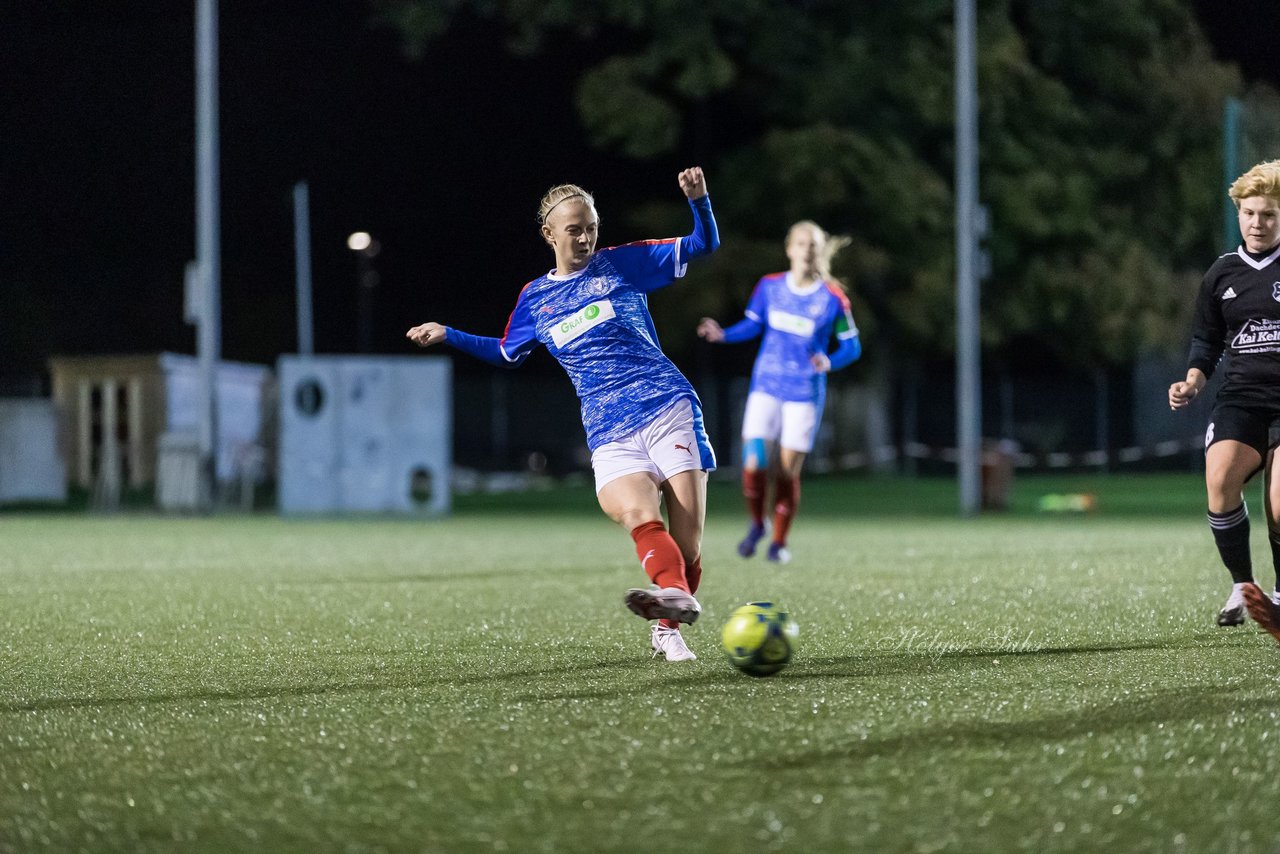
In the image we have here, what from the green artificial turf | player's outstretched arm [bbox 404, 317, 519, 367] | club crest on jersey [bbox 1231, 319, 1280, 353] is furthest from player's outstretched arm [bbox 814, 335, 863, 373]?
club crest on jersey [bbox 1231, 319, 1280, 353]

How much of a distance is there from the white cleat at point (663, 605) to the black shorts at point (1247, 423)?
96.8 inches

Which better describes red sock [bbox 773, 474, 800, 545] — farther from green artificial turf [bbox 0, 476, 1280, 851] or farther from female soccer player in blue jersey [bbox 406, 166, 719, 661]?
female soccer player in blue jersey [bbox 406, 166, 719, 661]

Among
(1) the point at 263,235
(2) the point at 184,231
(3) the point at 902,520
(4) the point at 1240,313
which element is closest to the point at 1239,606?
(4) the point at 1240,313

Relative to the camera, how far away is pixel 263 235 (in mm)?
44188

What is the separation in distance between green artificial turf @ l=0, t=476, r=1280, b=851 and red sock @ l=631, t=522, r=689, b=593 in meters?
0.33

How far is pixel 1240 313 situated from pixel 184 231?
36.4 metres

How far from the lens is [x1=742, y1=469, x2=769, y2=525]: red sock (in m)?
12.8

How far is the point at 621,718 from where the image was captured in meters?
5.03

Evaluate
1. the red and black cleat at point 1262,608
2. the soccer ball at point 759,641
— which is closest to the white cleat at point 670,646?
the soccer ball at point 759,641

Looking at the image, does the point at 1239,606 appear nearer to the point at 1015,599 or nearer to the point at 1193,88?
the point at 1015,599

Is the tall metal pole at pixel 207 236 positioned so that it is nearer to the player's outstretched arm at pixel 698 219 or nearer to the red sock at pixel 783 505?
the red sock at pixel 783 505

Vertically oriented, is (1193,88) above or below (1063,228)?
above

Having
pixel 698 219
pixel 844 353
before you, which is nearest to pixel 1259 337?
pixel 698 219

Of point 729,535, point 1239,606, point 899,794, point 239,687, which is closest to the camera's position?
point 899,794
